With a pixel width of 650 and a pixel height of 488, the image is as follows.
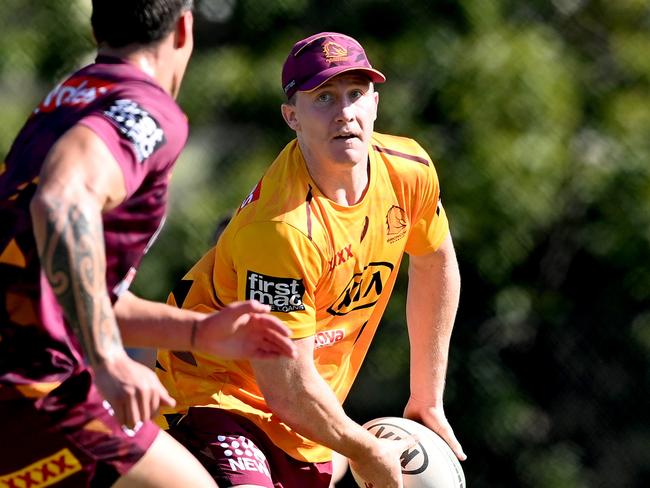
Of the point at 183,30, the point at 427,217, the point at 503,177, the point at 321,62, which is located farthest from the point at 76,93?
the point at 503,177

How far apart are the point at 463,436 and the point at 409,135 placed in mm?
1701

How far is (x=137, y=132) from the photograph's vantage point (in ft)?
9.77

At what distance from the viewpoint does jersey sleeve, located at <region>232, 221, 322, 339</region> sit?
4.05m

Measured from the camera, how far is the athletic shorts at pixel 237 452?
4191 millimetres

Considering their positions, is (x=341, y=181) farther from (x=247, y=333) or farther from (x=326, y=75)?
(x=247, y=333)

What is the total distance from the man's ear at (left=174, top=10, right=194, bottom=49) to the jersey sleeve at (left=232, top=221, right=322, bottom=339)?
0.86m

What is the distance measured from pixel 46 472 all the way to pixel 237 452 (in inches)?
44.1

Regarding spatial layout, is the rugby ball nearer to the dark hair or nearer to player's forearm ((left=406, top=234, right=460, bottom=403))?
player's forearm ((left=406, top=234, right=460, bottom=403))

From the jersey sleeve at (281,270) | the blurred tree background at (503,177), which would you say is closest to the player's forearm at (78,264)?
the jersey sleeve at (281,270)

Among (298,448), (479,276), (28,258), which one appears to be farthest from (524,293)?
(28,258)

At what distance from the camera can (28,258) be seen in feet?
10.0

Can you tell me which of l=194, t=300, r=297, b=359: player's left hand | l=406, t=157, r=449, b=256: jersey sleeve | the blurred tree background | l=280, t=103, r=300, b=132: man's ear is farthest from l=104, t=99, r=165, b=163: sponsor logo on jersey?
the blurred tree background

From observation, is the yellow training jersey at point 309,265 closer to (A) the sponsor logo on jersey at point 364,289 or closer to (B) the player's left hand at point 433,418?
(A) the sponsor logo on jersey at point 364,289

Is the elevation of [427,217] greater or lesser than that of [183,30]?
lesser
